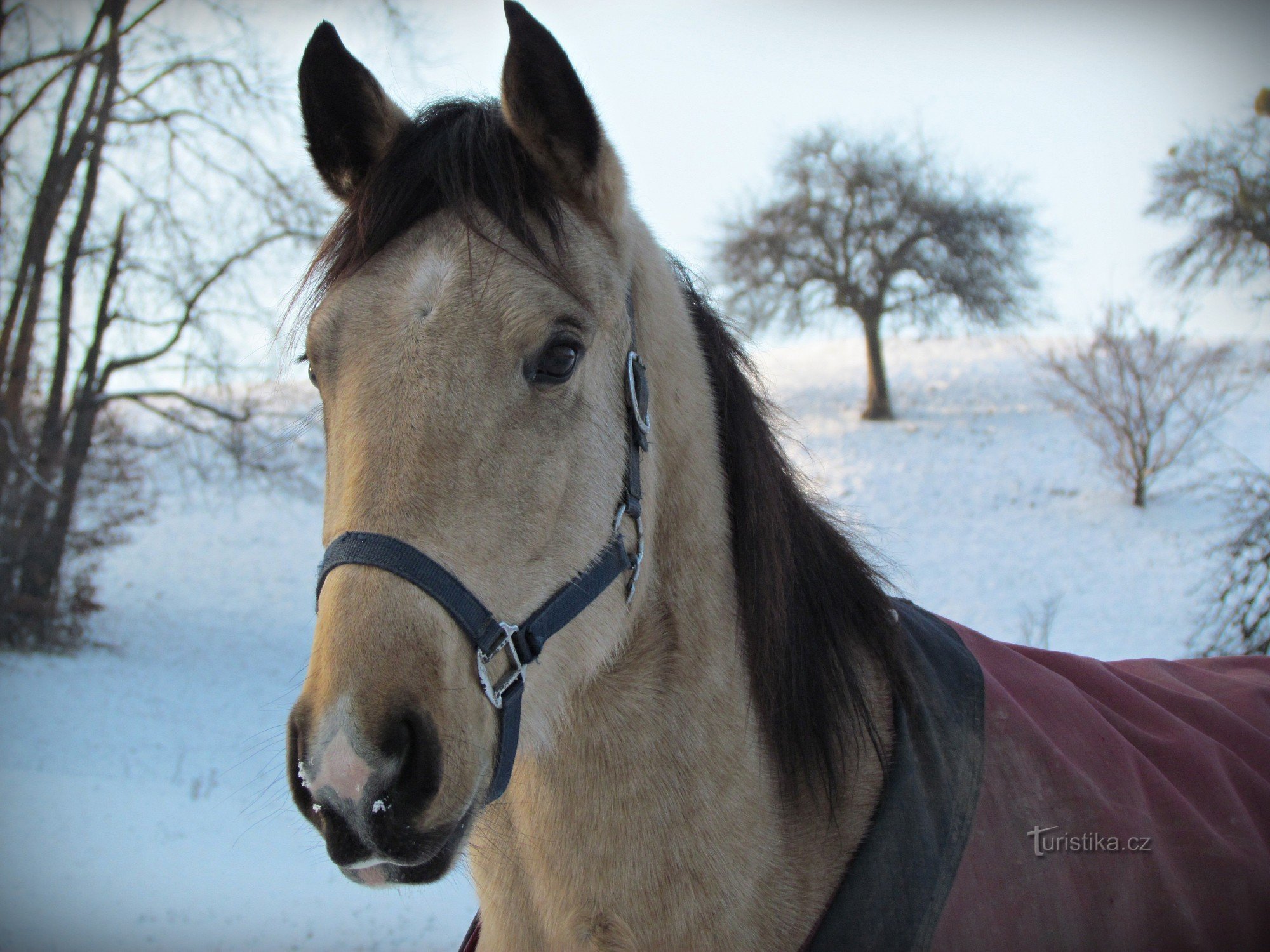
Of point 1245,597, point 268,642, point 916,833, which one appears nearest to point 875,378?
point 1245,597

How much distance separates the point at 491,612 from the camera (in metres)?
1.57

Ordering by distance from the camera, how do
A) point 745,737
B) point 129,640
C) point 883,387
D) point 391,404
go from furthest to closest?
point 883,387 → point 129,640 → point 745,737 → point 391,404

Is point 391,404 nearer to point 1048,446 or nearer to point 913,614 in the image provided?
point 913,614

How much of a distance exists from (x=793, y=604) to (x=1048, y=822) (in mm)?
809

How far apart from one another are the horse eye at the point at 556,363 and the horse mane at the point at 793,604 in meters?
0.57

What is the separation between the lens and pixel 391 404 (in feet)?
5.10

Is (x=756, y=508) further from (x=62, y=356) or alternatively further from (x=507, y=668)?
(x=62, y=356)

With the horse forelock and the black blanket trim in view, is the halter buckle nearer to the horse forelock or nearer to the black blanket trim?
the horse forelock

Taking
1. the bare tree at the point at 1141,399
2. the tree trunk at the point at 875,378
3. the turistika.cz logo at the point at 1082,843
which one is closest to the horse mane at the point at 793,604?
the turistika.cz logo at the point at 1082,843

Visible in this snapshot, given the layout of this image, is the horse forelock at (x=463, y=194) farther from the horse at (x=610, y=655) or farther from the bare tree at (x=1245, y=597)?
the bare tree at (x=1245, y=597)

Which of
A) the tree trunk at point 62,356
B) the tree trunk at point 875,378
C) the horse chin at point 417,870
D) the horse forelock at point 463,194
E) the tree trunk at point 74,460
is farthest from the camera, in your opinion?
the tree trunk at point 875,378

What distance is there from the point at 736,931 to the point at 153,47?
48.9 ft

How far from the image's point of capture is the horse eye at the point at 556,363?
66.7 inches

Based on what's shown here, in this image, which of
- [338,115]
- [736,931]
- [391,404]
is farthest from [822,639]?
[338,115]
